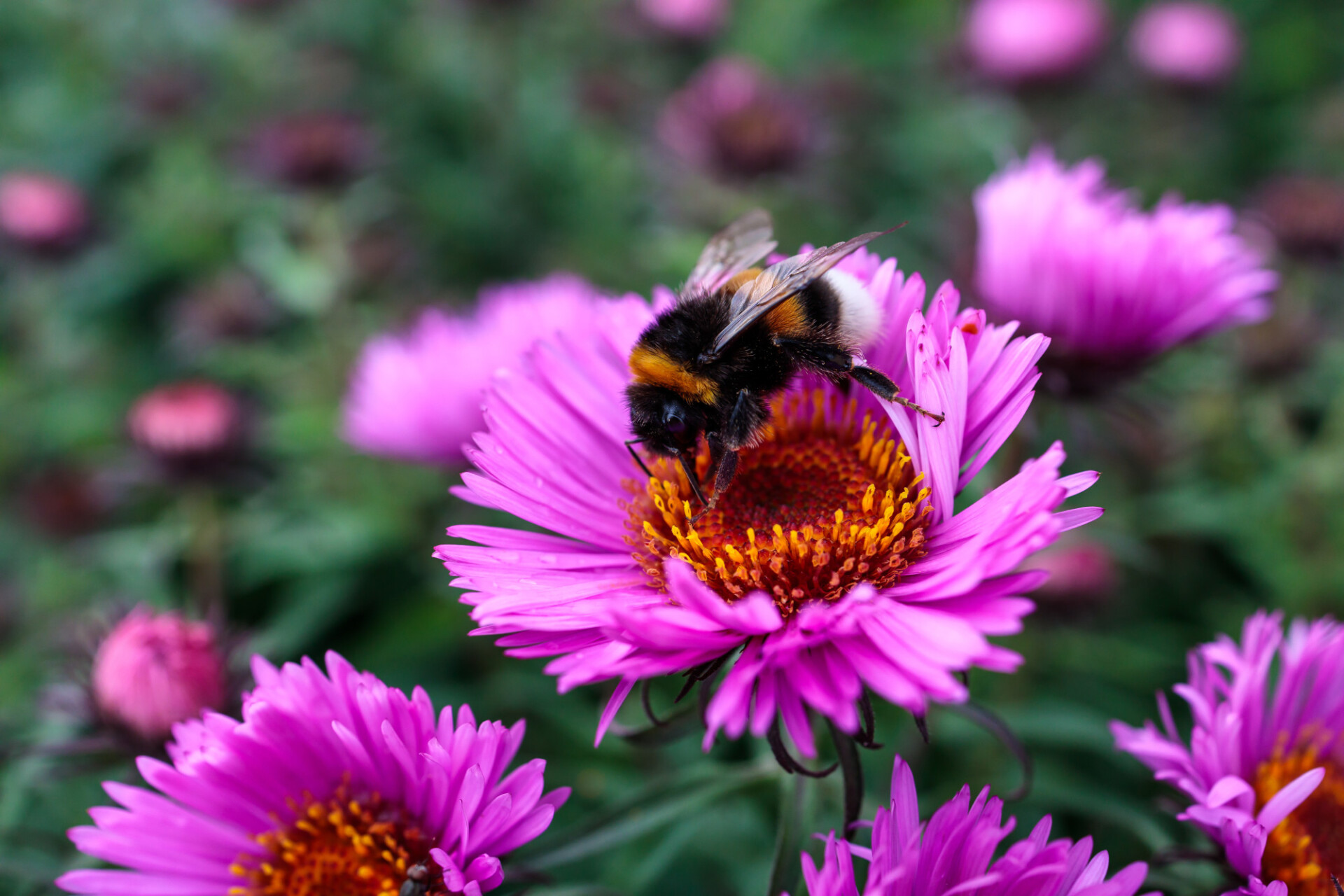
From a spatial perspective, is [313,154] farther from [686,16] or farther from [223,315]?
[686,16]

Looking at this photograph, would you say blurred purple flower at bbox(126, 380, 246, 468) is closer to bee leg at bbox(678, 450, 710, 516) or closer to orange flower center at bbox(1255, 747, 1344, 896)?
bee leg at bbox(678, 450, 710, 516)

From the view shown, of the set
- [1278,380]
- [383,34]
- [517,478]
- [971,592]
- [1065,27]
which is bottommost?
[971,592]

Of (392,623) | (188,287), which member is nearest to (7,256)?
(188,287)

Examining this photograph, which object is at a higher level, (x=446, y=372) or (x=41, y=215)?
(x=41, y=215)

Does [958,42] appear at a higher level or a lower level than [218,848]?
higher

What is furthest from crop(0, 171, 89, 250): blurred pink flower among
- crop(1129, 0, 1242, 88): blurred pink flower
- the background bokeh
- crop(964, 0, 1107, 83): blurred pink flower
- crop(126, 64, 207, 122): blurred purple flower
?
crop(1129, 0, 1242, 88): blurred pink flower

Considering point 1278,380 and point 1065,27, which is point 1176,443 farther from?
point 1065,27

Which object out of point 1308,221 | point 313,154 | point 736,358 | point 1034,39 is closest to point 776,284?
point 736,358

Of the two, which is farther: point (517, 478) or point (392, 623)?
point (392, 623)
